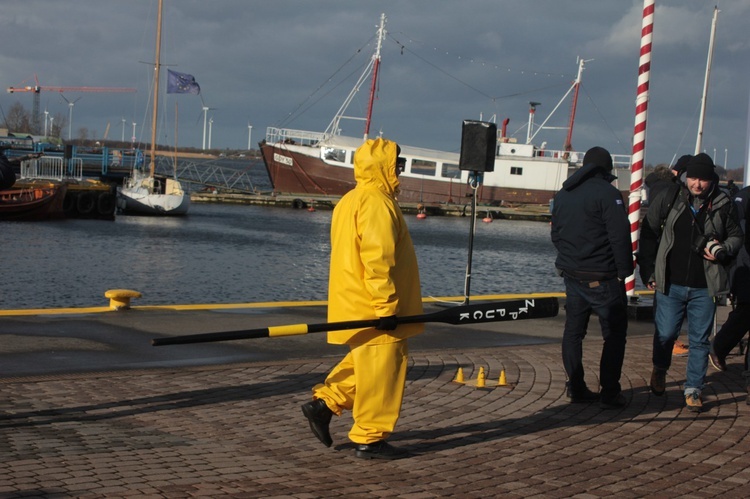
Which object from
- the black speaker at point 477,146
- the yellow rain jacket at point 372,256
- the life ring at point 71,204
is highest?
the black speaker at point 477,146

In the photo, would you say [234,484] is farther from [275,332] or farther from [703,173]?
[703,173]

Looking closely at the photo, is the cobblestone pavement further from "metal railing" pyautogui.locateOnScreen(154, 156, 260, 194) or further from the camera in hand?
"metal railing" pyautogui.locateOnScreen(154, 156, 260, 194)

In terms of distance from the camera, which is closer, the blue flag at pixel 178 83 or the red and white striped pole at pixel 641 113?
the red and white striped pole at pixel 641 113

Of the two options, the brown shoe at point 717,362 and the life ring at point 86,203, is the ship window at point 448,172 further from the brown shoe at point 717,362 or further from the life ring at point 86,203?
the brown shoe at point 717,362

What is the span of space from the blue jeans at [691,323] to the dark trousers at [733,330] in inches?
54.9

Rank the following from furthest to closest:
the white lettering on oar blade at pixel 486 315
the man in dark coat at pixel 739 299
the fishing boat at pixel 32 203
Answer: the fishing boat at pixel 32 203
the man in dark coat at pixel 739 299
the white lettering on oar blade at pixel 486 315

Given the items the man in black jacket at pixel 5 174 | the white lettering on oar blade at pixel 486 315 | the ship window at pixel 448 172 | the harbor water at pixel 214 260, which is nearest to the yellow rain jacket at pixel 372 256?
the white lettering on oar blade at pixel 486 315

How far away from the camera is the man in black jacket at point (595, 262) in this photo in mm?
7434

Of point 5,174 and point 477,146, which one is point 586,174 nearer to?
point 5,174

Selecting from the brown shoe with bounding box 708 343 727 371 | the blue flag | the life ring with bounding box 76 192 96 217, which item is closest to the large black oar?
the brown shoe with bounding box 708 343 727 371

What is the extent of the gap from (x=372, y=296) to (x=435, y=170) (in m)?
76.0

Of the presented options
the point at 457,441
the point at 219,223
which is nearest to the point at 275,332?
the point at 457,441

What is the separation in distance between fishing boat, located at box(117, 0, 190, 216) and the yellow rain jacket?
54.4 metres

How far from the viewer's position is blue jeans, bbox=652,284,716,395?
7641mm
